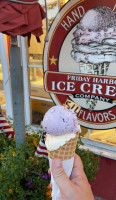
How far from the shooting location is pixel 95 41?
268 centimetres

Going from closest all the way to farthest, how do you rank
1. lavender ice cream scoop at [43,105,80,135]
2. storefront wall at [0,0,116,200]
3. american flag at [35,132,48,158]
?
lavender ice cream scoop at [43,105,80,135], american flag at [35,132,48,158], storefront wall at [0,0,116,200]

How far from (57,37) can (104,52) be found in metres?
0.80

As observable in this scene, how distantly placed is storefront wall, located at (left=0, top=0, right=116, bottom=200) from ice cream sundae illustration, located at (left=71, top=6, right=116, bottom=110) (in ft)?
1.78

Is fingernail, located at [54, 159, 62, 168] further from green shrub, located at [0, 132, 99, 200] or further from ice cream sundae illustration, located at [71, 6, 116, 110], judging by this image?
ice cream sundae illustration, located at [71, 6, 116, 110]

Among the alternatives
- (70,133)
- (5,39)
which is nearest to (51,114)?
(70,133)

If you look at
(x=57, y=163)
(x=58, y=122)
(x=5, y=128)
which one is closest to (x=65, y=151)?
(x=57, y=163)

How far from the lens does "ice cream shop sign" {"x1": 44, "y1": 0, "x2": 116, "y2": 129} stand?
8.53 feet

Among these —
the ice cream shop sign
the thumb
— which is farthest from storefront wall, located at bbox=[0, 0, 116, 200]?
the thumb

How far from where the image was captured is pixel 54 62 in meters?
3.06

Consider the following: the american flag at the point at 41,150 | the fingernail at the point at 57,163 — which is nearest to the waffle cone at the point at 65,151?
the fingernail at the point at 57,163

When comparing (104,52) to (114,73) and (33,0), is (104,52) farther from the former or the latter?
(33,0)

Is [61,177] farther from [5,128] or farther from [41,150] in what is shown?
[5,128]

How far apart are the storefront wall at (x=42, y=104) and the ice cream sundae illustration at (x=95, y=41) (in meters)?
0.54

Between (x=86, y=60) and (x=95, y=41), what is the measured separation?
31cm
